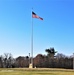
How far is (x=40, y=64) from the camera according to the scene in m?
62.3

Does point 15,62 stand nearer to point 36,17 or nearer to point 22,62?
point 22,62

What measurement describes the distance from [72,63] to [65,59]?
2136 millimetres

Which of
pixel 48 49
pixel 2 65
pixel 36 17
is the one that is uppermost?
pixel 36 17

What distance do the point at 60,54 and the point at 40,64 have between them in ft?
45.6

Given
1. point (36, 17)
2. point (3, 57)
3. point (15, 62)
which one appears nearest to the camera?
point (36, 17)

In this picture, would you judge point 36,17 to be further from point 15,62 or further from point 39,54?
point 39,54

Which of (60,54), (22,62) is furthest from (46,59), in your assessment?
(60,54)

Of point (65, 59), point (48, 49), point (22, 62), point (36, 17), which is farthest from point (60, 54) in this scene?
point (36, 17)

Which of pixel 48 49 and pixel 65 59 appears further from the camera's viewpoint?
pixel 48 49

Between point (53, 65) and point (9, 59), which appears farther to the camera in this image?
point (9, 59)

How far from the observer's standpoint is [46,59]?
6306cm

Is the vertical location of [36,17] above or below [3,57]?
above

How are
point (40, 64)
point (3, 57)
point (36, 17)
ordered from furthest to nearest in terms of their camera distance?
point (3, 57) < point (40, 64) < point (36, 17)

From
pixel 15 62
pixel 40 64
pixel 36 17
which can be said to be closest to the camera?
pixel 36 17
